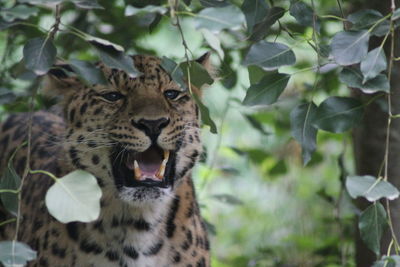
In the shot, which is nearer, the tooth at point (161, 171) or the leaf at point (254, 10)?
the leaf at point (254, 10)

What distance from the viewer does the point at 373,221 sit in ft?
9.85

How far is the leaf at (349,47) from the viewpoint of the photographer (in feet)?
9.27

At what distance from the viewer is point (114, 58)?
284 cm

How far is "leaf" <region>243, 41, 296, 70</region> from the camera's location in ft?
9.59

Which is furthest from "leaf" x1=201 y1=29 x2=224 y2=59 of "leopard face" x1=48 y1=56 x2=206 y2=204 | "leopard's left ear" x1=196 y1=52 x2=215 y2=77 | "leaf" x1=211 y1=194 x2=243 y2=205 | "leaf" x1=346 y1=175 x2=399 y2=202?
"leaf" x1=211 y1=194 x2=243 y2=205

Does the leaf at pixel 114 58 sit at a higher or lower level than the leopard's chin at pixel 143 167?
higher

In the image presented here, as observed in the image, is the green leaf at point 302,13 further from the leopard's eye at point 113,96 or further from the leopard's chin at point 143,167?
the leopard's eye at point 113,96

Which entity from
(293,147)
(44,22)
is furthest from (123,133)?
(293,147)

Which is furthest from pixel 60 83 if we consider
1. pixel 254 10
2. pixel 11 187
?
pixel 254 10

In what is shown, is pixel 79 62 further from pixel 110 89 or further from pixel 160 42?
pixel 160 42

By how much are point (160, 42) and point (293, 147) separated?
250cm

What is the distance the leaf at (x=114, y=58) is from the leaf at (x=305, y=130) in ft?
2.19

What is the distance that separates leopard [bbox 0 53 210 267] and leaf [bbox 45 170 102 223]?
1.25 metres

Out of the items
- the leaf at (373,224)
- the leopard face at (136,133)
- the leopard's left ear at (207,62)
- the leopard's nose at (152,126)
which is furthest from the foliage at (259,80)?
the leopard's nose at (152,126)
